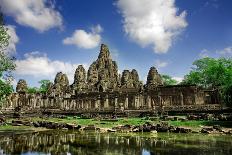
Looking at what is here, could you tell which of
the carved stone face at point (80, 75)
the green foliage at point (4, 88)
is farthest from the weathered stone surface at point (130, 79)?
the green foliage at point (4, 88)

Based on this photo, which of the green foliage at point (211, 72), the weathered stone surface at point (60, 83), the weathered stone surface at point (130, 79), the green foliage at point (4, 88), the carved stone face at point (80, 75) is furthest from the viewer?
the carved stone face at point (80, 75)

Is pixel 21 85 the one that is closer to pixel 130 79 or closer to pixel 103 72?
pixel 103 72

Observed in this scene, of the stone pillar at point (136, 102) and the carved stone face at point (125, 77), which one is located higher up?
the carved stone face at point (125, 77)

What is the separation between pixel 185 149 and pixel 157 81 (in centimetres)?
5542

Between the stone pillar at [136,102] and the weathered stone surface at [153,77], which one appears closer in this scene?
the stone pillar at [136,102]

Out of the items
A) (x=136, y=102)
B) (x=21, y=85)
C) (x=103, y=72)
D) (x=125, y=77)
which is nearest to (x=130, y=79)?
(x=125, y=77)

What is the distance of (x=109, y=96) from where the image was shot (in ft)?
198

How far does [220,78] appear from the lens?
7281 cm

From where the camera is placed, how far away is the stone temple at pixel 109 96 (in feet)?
167

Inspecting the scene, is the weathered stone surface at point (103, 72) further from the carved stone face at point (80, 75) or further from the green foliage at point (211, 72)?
the green foliage at point (211, 72)

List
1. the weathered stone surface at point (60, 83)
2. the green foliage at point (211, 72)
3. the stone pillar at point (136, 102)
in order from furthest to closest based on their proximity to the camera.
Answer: the weathered stone surface at point (60, 83) → the green foliage at point (211, 72) → the stone pillar at point (136, 102)

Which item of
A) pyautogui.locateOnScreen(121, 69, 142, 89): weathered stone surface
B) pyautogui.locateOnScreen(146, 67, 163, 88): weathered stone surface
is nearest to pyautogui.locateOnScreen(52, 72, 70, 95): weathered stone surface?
pyautogui.locateOnScreen(121, 69, 142, 89): weathered stone surface

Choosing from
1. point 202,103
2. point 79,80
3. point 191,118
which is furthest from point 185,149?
point 79,80

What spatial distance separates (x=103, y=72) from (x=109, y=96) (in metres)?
19.9
